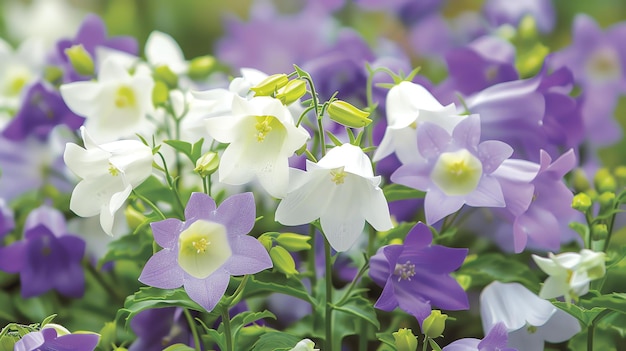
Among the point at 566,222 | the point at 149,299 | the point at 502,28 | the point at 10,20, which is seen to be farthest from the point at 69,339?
the point at 10,20

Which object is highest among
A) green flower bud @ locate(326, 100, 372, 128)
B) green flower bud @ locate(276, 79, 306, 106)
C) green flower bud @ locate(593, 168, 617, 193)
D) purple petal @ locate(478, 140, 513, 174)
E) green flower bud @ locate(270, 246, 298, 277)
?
green flower bud @ locate(276, 79, 306, 106)

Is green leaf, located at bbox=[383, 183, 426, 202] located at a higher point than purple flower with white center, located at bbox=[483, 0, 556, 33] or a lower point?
higher

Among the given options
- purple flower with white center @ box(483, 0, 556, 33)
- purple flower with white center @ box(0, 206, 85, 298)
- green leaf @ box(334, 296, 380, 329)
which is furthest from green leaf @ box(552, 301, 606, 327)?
purple flower with white center @ box(483, 0, 556, 33)

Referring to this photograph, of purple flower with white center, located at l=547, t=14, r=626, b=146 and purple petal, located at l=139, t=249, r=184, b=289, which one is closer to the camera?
purple petal, located at l=139, t=249, r=184, b=289

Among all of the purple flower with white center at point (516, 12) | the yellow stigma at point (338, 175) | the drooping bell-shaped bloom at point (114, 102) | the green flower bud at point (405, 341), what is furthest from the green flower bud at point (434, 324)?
the purple flower with white center at point (516, 12)

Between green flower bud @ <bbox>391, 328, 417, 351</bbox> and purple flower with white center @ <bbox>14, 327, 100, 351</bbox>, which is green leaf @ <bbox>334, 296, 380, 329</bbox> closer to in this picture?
green flower bud @ <bbox>391, 328, 417, 351</bbox>

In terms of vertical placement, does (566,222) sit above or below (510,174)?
below

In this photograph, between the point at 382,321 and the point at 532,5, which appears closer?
the point at 382,321

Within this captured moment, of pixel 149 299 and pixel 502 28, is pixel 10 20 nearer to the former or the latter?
pixel 502 28
